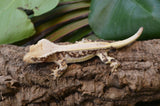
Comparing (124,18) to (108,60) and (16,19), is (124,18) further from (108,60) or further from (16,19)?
(16,19)

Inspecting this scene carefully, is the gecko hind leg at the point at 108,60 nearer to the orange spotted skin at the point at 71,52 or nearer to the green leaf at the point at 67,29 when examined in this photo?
the orange spotted skin at the point at 71,52

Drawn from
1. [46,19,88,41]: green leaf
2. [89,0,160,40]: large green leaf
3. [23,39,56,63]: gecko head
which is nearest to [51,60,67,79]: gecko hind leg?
[23,39,56,63]: gecko head

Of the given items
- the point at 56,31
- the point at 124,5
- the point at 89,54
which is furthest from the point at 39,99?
the point at 124,5

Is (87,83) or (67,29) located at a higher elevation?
(67,29)

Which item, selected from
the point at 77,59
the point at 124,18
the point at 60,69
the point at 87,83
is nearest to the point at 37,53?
the point at 60,69

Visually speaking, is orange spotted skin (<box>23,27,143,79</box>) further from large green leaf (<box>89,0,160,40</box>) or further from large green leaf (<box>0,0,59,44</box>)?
large green leaf (<box>0,0,59,44</box>)

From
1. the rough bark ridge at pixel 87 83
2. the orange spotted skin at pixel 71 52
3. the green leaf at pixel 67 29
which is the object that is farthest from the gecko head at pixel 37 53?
the green leaf at pixel 67 29
